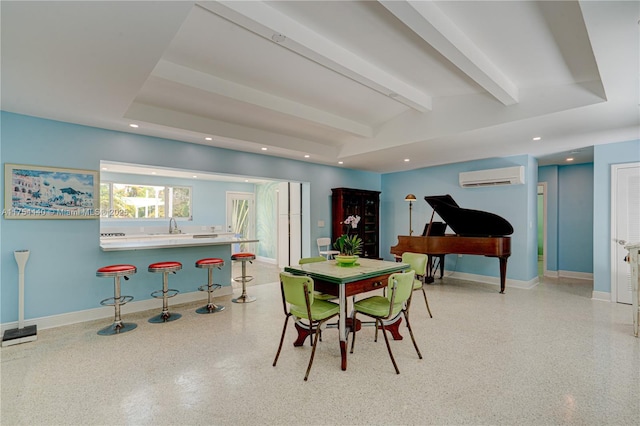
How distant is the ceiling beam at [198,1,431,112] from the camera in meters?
2.06

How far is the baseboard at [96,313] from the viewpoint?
3.46 meters

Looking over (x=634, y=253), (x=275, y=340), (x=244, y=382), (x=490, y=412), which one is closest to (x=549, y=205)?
(x=634, y=253)

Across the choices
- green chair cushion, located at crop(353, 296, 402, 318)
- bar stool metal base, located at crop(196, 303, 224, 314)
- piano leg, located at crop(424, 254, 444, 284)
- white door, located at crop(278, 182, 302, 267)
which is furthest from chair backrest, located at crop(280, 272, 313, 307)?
white door, located at crop(278, 182, 302, 267)

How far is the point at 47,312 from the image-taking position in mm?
3523

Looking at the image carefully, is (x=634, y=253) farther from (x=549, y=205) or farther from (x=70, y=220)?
(x=70, y=220)

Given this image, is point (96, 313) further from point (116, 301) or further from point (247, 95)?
point (247, 95)

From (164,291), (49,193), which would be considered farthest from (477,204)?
(49,193)

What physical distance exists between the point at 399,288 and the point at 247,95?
9.16 ft

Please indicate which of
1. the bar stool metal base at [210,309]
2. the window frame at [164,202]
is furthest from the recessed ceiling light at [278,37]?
the window frame at [164,202]

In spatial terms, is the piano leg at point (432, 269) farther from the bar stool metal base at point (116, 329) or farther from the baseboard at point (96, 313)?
the bar stool metal base at point (116, 329)

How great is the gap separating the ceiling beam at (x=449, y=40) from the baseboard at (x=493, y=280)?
3.73m

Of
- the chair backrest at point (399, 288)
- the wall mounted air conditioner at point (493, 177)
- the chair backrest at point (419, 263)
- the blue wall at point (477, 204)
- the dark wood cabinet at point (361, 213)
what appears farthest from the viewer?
the dark wood cabinet at point (361, 213)

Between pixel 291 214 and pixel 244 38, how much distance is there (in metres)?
4.74

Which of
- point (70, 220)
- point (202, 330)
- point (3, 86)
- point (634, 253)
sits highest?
point (3, 86)
